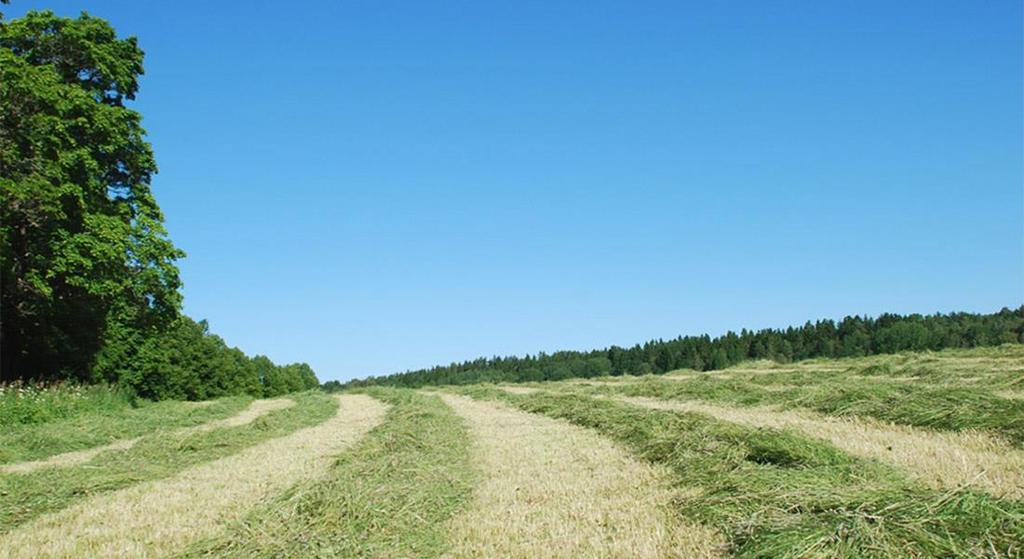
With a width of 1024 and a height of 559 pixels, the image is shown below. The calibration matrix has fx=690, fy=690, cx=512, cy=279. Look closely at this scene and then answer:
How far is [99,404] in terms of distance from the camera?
24203mm

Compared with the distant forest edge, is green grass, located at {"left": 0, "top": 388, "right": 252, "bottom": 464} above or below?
below

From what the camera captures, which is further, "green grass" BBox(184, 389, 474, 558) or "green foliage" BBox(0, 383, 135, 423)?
"green foliage" BBox(0, 383, 135, 423)

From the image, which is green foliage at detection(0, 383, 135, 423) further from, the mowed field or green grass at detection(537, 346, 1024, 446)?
green grass at detection(537, 346, 1024, 446)

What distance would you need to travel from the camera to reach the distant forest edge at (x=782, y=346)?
205 feet

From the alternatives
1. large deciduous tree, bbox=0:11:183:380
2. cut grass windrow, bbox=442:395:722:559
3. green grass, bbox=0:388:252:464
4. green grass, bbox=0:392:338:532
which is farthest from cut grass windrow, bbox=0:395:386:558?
large deciduous tree, bbox=0:11:183:380

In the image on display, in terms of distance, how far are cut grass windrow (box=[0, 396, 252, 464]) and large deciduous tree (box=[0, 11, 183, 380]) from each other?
4.99 m

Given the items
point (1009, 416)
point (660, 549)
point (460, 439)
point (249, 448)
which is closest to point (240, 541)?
point (660, 549)

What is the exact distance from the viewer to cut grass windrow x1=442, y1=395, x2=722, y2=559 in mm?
5488

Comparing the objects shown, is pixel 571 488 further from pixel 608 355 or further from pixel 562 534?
pixel 608 355

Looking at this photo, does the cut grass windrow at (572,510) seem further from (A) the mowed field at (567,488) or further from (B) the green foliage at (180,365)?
(B) the green foliage at (180,365)

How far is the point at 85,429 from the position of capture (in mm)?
16766

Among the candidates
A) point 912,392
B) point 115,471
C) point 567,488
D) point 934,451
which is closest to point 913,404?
point 912,392

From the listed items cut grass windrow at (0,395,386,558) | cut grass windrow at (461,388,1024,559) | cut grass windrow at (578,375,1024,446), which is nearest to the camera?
cut grass windrow at (461,388,1024,559)

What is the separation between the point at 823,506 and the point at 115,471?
9.82 meters
